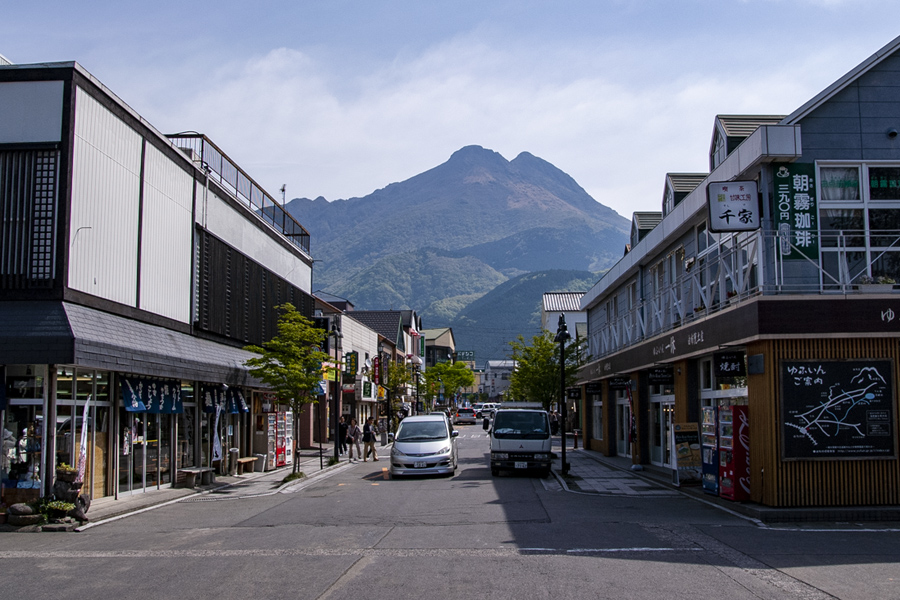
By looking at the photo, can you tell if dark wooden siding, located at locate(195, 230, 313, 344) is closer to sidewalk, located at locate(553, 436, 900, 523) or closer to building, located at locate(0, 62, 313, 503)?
building, located at locate(0, 62, 313, 503)

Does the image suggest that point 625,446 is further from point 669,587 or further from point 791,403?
point 669,587

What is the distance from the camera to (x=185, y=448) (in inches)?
839

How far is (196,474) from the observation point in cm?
2080

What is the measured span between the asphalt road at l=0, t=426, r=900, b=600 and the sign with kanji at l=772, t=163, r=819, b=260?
520 cm

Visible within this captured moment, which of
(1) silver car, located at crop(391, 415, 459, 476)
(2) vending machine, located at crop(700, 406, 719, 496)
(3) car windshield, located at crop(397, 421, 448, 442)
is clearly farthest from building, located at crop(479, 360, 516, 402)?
(2) vending machine, located at crop(700, 406, 719, 496)

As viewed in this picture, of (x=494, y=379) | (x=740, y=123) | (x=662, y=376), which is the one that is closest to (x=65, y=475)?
(x=662, y=376)

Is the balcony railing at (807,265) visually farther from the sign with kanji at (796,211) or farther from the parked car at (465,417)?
the parked car at (465,417)

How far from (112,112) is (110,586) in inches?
442

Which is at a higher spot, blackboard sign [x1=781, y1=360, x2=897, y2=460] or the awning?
the awning

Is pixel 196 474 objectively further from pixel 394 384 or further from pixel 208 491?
pixel 394 384

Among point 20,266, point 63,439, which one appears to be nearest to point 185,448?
point 63,439

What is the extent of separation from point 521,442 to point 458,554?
13.2 meters

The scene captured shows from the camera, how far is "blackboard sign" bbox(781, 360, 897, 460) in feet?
46.4

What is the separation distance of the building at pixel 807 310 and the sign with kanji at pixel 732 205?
22 millimetres
